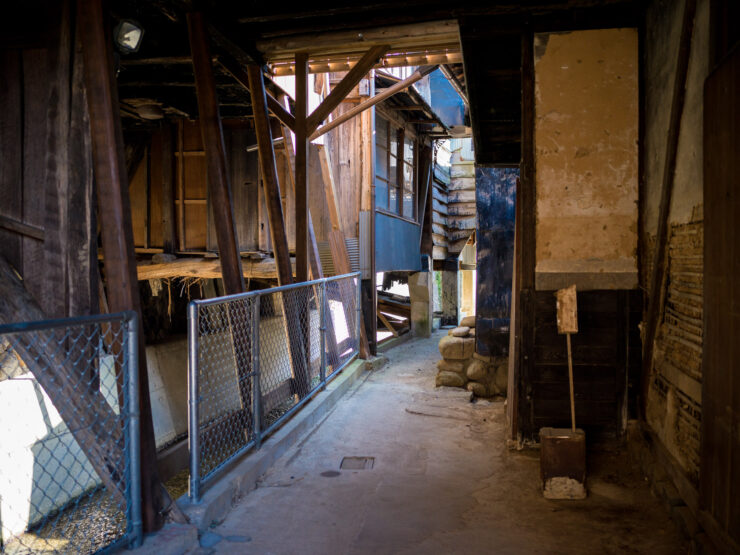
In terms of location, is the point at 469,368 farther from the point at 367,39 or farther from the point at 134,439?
the point at 134,439

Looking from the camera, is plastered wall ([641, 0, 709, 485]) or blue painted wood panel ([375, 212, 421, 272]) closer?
plastered wall ([641, 0, 709, 485])

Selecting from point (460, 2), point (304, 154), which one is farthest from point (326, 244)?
point (460, 2)

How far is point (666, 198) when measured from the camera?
3.62 meters

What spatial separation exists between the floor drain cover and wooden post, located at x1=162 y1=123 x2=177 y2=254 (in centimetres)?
613

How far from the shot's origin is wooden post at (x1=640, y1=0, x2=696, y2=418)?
3.29m

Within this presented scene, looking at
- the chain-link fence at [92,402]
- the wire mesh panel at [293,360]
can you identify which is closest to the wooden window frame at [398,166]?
the wire mesh panel at [293,360]

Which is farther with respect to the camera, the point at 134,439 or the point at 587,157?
the point at 587,157

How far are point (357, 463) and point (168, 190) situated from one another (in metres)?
6.69

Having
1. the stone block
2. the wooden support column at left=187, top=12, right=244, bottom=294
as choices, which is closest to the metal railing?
the wooden support column at left=187, top=12, right=244, bottom=294

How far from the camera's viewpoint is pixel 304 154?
643 centimetres

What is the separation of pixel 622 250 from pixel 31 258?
4287 mm

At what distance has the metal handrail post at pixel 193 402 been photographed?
334 cm

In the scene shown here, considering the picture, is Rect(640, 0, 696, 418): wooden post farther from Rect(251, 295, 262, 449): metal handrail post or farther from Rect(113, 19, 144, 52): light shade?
Rect(113, 19, 144, 52): light shade

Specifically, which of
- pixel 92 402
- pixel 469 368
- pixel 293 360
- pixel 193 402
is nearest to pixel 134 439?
Result: pixel 92 402
